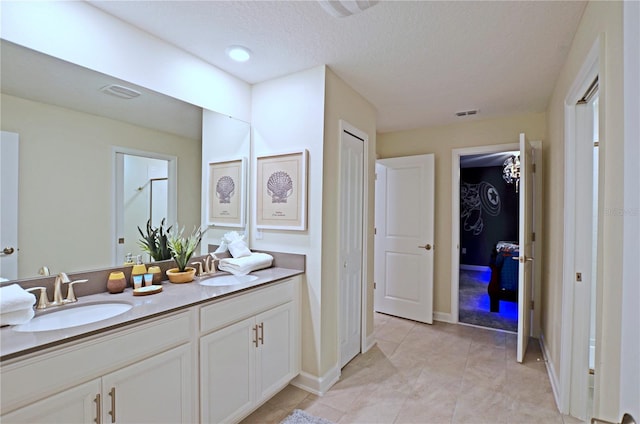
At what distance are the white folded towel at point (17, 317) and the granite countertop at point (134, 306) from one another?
0.09 feet

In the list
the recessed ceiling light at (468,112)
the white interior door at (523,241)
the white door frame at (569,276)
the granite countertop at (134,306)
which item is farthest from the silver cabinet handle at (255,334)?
the recessed ceiling light at (468,112)

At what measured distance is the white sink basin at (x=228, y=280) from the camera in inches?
79.3

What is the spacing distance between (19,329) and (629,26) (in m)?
1.99

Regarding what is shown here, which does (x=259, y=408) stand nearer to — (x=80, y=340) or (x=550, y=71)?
(x=80, y=340)

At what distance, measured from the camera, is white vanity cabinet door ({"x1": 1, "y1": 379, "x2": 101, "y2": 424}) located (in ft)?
3.29

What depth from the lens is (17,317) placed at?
1.19 metres

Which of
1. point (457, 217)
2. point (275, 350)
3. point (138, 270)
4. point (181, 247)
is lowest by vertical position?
point (275, 350)

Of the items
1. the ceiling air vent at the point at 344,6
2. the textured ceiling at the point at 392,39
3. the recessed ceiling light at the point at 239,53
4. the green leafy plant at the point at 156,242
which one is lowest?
the green leafy plant at the point at 156,242

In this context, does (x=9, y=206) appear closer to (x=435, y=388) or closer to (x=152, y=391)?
(x=152, y=391)

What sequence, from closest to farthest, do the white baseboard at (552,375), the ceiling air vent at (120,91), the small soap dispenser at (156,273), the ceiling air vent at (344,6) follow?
the ceiling air vent at (344,6), the ceiling air vent at (120,91), the small soap dispenser at (156,273), the white baseboard at (552,375)

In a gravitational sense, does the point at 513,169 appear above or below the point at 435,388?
above

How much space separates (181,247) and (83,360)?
3.12 feet

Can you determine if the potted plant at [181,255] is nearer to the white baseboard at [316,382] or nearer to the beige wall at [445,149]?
the white baseboard at [316,382]

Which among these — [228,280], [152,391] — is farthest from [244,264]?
[152,391]
